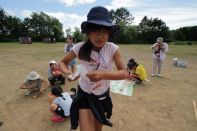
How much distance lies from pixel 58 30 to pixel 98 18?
58.5 meters

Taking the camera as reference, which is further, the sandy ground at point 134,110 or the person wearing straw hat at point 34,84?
the person wearing straw hat at point 34,84

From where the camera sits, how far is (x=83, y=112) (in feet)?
7.23

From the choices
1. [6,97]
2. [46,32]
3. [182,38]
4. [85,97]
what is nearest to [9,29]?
[46,32]

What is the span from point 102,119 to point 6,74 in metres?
8.69

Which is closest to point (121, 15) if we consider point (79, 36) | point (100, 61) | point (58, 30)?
point (58, 30)

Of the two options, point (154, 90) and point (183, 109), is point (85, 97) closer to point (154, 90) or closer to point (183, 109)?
point (183, 109)

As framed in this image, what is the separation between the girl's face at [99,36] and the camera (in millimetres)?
1986

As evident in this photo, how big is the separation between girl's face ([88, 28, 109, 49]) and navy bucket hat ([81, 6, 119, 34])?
0.06 m

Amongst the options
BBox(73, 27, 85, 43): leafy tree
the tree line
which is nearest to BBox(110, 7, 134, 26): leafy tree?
the tree line

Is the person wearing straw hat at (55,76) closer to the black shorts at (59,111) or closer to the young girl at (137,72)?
the young girl at (137,72)

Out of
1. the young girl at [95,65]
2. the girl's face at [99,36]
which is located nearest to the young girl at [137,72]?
the young girl at [95,65]

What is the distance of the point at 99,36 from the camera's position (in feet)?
6.55

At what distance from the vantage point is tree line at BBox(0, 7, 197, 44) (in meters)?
49.8

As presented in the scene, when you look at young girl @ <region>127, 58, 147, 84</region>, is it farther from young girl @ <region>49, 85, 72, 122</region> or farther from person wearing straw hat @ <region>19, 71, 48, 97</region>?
young girl @ <region>49, 85, 72, 122</region>
